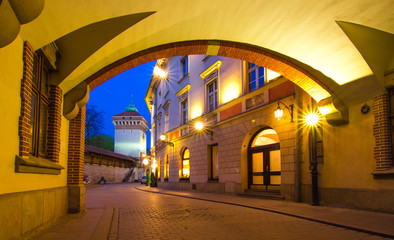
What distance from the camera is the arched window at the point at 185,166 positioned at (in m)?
23.3

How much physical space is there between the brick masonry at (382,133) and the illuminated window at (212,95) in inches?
422

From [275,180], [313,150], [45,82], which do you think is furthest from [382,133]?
[45,82]

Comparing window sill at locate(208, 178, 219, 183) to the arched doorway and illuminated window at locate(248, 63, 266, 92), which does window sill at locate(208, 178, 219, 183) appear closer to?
the arched doorway

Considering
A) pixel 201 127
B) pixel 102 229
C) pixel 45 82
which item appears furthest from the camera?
pixel 201 127

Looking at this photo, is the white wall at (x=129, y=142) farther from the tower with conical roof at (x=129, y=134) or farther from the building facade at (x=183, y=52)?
the building facade at (x=183, y=52)

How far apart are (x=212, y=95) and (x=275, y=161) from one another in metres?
6.67

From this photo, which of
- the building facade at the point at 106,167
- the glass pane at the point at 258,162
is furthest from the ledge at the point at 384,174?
the building facade at the point at 106,167

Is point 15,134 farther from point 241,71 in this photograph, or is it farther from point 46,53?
point 241,71

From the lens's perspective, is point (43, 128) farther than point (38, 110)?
Yes

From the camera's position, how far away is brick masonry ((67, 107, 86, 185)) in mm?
8953

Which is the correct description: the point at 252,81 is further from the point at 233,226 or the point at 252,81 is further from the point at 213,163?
the point at 233,226

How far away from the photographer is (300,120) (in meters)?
11.8

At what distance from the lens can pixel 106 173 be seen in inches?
1889

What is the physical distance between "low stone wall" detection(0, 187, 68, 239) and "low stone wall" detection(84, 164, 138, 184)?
34.0m
